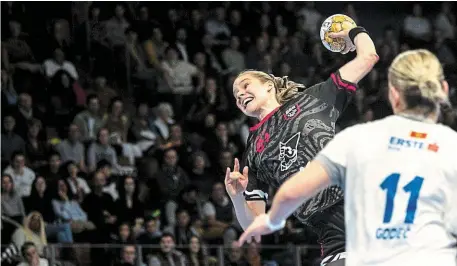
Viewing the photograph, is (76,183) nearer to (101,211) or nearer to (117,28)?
(101,211)

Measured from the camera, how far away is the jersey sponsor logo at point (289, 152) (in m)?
7.14

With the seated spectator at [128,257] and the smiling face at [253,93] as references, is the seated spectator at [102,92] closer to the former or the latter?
the seated spectator at [128,257]

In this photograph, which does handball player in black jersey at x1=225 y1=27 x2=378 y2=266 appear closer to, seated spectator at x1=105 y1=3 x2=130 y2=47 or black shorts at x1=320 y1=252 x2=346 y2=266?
black shorts at x1=320 y1=252 x2=346 y2=266

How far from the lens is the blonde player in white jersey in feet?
15.3

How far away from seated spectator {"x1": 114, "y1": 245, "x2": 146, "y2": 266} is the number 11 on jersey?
884 cm

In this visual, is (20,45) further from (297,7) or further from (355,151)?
(355,151)

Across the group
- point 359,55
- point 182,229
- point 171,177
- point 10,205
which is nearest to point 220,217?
point 182,229

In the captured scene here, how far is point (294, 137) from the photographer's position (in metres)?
7.18

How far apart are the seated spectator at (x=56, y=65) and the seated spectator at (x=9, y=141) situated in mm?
1694

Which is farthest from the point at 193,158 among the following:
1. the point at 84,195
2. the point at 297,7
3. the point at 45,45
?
the point at 297,7

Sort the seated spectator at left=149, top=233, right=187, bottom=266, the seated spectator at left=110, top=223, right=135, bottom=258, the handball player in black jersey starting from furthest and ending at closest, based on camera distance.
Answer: the seated spectator at left=110, top=223, right=135, bottom=258
the seated spectator at left=149, top=233, right=187, bottom=266
the handball player in black jersey

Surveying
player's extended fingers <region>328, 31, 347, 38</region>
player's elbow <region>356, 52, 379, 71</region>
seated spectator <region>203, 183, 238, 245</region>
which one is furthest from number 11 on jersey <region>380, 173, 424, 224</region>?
seated spectator <region>203, 183, 238, 245</region>

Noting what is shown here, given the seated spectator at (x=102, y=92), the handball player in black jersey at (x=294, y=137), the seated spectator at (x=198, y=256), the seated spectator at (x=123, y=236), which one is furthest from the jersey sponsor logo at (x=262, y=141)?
the seated spectator at (x=102, y=92)

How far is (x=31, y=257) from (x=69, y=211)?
5.10ft
